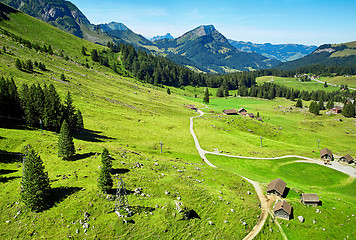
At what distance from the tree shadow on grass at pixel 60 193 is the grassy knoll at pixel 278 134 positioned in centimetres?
6343

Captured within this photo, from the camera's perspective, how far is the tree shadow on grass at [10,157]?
45.9 m

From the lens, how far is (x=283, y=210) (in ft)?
155

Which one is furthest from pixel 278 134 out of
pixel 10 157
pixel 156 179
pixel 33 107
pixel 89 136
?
pixel 10 157

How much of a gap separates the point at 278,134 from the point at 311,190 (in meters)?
71.3

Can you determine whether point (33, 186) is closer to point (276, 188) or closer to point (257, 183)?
point (276, 188)

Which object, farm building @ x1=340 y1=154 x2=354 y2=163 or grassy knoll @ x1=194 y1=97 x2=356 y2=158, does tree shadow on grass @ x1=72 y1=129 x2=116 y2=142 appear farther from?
farm building @ x1=340 y1=154 x2=354 y2=163

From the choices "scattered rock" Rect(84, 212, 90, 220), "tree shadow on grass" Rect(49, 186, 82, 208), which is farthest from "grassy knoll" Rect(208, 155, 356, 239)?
"tree shadow on grass" Rect(49, 186, 82, 208)

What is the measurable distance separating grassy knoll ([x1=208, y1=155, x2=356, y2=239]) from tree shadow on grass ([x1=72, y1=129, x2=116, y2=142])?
147 ft

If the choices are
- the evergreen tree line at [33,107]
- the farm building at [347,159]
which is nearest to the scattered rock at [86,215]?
the evergreen tree line at [33,107]

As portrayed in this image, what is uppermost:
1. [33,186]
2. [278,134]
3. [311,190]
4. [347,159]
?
[33,186]

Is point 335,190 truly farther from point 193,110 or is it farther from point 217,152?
point 193,110

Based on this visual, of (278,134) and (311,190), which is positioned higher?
(311,190)

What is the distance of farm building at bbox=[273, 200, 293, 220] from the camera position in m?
47.3

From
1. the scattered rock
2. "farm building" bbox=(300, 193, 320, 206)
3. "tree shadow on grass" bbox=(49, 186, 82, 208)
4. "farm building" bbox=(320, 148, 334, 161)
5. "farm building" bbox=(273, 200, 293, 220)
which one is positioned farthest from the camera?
"farm building" bbox=(320, 148, 334, 161)
